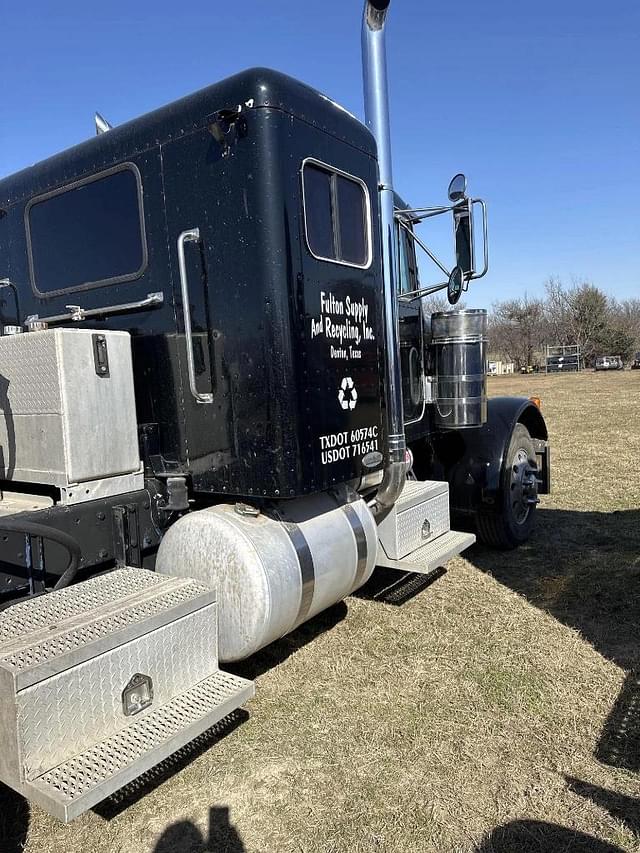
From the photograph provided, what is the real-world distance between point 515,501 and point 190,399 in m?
3.36

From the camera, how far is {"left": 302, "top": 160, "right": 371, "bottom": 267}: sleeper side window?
3.05 meters

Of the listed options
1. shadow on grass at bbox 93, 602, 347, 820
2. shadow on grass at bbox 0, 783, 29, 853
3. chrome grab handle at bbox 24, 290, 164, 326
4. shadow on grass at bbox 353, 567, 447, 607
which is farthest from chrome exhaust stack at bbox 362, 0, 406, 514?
shadow on grass at bbox 0, 783, 29, 853

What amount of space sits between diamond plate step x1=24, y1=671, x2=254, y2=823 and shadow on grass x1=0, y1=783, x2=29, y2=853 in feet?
2.18

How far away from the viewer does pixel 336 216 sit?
3.22m

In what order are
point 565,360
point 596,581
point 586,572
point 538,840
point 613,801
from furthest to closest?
point 565,360 → point 586,572 → point 596,581 → point 613,801 → point 538,840

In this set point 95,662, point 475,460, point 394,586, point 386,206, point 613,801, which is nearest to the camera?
point 95,662

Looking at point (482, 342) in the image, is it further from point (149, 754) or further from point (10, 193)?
point (149, 754)

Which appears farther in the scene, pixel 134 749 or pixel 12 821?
pixel 12 821

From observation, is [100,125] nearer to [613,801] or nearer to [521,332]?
[613,801]

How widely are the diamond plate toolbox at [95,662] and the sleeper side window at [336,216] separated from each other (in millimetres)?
1642

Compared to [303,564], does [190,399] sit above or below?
above

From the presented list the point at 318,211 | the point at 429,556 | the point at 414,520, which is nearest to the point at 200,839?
the point at 429,556

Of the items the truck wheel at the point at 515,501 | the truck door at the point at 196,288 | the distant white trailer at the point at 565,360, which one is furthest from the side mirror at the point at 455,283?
the distant white trailer at the point at 565,360

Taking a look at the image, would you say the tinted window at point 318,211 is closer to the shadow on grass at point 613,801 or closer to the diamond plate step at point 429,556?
the diamond plate step at point 429,556
